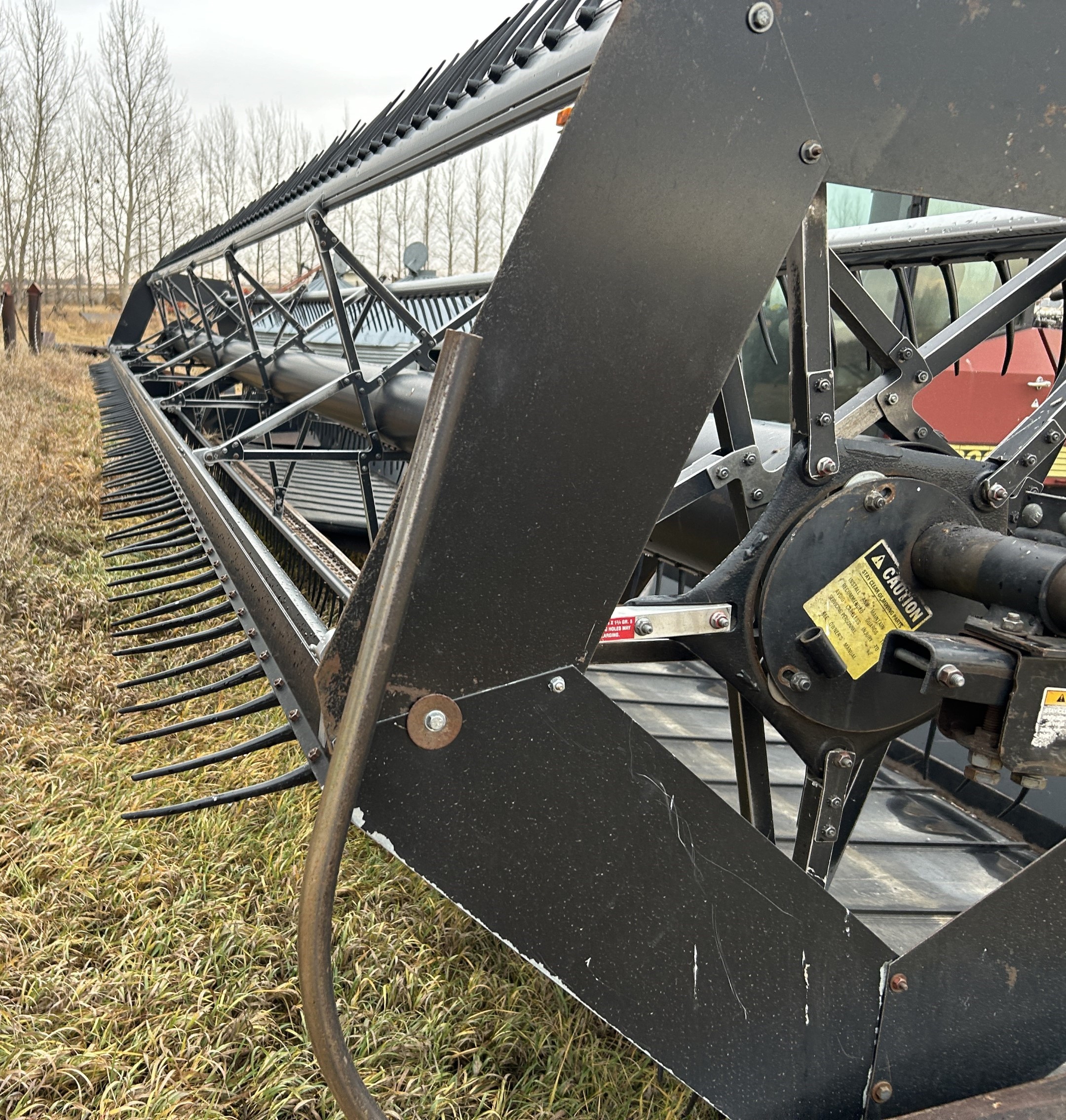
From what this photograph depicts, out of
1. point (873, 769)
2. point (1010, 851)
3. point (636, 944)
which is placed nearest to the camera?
point (636, 944)

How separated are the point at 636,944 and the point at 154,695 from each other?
2463 mm

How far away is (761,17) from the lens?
3.74 ft

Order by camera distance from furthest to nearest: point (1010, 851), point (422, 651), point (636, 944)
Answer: point (1010, 851) < point (636, 944) < point (422, 651)

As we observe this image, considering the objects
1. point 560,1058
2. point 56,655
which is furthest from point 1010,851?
point 56,655

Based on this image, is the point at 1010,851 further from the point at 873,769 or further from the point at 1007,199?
the point at 1007,199

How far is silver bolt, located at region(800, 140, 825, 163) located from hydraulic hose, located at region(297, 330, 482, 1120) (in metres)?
0.48

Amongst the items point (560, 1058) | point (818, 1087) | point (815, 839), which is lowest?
point (560, 1058)

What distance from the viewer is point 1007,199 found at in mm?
1352

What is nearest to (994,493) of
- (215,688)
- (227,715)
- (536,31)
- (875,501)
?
(875,501)

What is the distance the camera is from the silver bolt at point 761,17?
3.73 feet

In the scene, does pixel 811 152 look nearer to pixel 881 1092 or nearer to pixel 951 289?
pixel 881 1092

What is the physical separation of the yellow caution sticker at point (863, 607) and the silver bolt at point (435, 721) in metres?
0.63

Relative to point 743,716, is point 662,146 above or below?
above

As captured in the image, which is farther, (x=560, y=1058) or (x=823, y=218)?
(x=560, y=1058)
